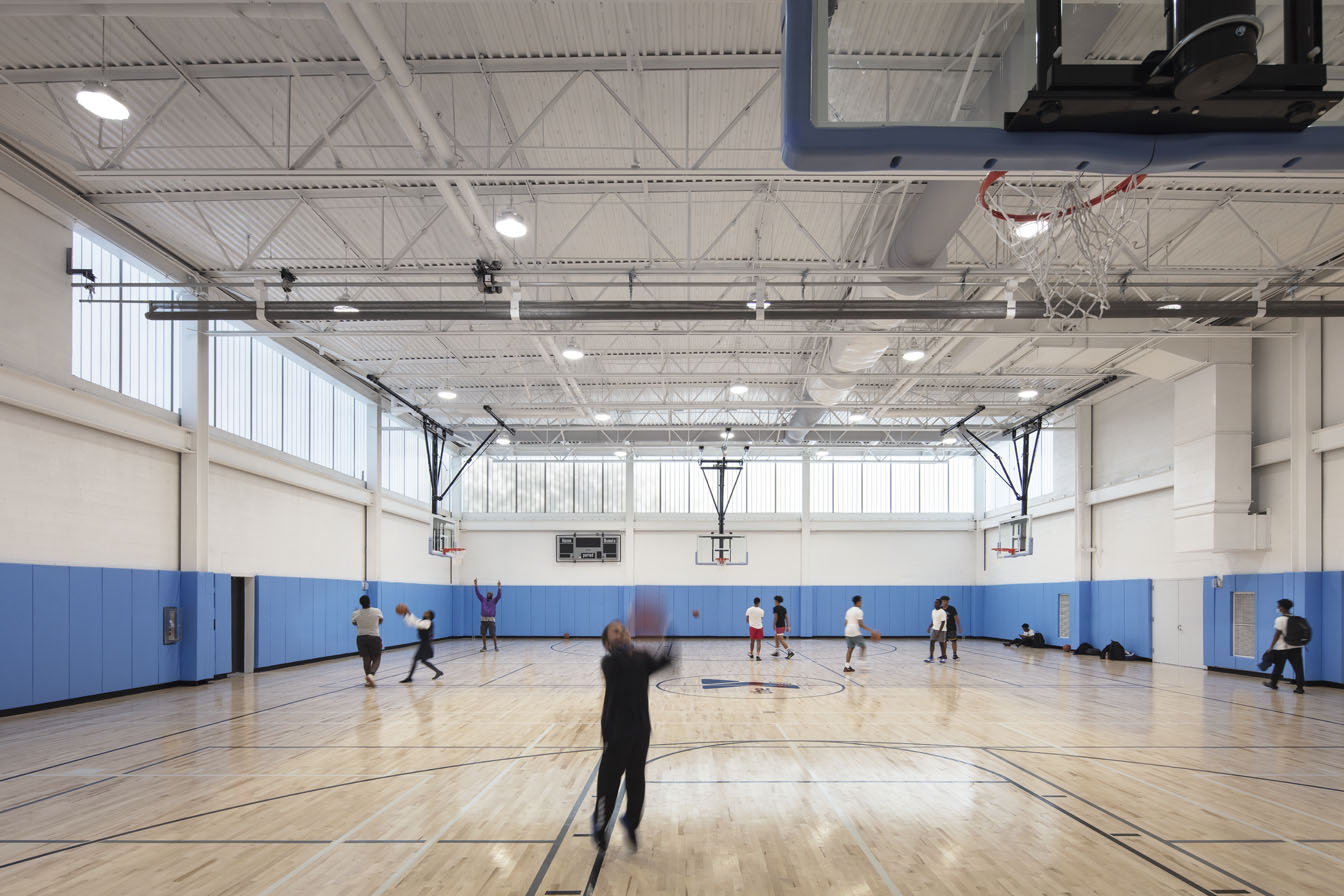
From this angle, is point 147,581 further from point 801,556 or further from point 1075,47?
point 801,556

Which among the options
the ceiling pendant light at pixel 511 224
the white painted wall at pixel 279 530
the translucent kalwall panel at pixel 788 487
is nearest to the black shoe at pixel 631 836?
the ceiling pendant light at pixel 511 224

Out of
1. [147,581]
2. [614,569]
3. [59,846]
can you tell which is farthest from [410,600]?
[59,846]

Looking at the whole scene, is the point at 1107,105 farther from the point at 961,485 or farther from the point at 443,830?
the point at 961,485

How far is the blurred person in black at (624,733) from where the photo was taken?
6738 millimetres

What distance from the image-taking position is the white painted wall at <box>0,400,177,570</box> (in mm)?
13688

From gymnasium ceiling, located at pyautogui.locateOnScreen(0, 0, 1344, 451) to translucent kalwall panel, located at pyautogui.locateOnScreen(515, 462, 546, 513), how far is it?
13.5 m

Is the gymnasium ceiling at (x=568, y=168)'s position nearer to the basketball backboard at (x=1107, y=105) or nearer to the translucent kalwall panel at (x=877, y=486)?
the basketball backboard at (x=1107, y=105)

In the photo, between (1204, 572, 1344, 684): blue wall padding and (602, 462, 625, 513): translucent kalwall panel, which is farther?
(602, 462, 625, 513): translucent kalwall panel

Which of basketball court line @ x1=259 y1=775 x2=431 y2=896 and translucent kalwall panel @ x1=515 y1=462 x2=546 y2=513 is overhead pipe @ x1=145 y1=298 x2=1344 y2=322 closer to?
basketball court line @ x1=259 y1=775 x2=431 y2=896

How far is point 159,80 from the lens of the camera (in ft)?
37.8

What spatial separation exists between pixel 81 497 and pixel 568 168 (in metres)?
10.5

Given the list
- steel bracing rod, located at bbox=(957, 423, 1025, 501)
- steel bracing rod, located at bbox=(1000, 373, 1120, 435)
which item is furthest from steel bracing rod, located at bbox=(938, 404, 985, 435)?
steel bracing rod, located at bbox=(1000, 373, 1120, 435)

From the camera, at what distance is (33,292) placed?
46.2ft

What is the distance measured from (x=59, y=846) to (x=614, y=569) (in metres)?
29.2
